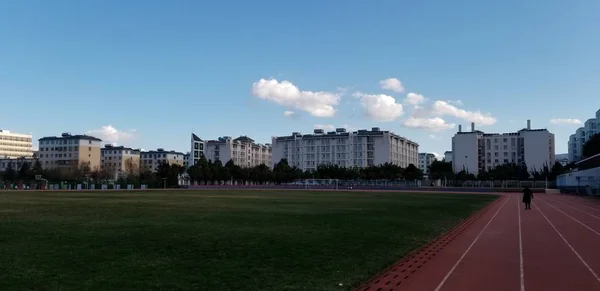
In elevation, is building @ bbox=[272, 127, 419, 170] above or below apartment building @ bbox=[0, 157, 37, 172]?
above

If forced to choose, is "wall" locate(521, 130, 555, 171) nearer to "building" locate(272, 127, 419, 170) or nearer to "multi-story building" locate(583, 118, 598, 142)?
"multi-story building" locate(583, 118, 598, 142)

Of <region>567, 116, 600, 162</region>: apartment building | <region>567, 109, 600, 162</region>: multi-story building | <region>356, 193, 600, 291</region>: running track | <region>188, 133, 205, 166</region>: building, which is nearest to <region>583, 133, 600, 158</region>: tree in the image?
<region>567, 109, 600, 162</region>: multi-story building

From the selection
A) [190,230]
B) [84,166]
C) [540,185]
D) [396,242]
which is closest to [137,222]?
[190,230]

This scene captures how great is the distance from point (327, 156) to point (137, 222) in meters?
153

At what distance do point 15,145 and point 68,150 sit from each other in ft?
142

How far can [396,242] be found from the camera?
15.0 meters

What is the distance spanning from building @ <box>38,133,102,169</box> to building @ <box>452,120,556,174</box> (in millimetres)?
120457

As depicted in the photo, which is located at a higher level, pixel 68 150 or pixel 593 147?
pixel 68 150

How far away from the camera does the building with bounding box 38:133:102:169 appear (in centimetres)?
15675

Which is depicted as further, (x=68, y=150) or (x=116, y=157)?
(x=116, y=157)

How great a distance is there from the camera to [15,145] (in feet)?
609

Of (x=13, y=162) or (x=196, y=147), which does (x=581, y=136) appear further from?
(x=13, y=162)

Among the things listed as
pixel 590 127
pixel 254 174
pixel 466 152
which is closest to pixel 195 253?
pixel 254 174

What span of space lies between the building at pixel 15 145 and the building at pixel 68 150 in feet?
96.6
